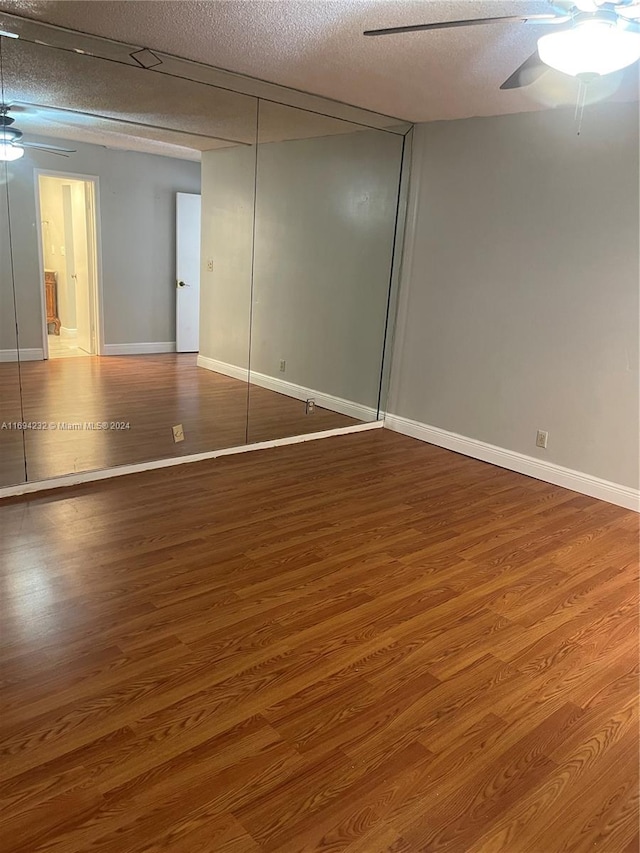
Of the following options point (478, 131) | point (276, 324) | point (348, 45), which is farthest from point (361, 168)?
point (348, 45)

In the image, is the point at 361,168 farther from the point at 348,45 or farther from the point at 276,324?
the point at 348,45

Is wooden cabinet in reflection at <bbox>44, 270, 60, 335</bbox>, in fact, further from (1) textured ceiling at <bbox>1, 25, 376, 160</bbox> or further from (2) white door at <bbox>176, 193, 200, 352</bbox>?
(2) white door at <bbox>176, 193, 200, 352</bbox>

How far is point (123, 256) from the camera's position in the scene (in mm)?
4125

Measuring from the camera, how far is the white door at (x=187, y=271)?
174 inches

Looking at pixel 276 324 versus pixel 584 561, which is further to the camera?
pixel 276 324

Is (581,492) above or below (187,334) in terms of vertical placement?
below

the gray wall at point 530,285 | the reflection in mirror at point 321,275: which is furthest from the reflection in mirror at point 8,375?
the gray wall at point 530,285

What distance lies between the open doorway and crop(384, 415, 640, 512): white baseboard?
2640 millimetres

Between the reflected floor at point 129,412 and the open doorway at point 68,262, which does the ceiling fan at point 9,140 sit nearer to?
the open doorway at point 68,262

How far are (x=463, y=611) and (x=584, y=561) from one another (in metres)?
0.90

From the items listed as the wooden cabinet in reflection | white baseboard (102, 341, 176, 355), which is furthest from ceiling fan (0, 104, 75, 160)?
white baseboard (102, 341, 176, 355)

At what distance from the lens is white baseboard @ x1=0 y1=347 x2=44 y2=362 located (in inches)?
136

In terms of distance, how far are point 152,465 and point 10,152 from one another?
199 cm

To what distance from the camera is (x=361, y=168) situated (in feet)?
15.9
